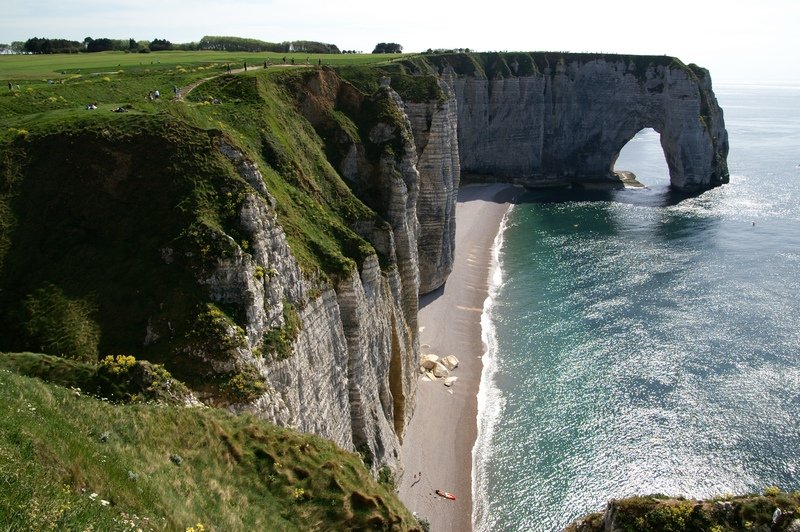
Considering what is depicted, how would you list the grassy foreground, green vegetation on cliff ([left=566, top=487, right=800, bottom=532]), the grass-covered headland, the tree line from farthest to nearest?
the tree line < green vegetation on cliff ([left=566, top=487, right=800, bottom=532]) < the grass-covered headland < the grassy foreground

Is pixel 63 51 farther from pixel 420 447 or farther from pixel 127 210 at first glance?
pixel 420 447

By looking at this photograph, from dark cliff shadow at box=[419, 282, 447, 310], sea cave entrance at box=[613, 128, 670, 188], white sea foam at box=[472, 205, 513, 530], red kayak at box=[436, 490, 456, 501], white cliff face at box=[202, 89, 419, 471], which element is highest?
sea cave entrance at box=[613, 128, 670, 188]

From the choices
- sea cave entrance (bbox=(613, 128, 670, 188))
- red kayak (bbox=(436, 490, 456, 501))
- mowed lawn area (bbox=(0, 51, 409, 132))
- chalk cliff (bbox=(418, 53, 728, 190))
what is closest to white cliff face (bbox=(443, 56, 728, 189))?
chalk cliff (bbox=(418, 53, 728, 190))

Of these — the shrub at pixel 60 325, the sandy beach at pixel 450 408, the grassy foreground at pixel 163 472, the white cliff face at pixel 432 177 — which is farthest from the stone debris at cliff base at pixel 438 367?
the shrub at pixel 60 325

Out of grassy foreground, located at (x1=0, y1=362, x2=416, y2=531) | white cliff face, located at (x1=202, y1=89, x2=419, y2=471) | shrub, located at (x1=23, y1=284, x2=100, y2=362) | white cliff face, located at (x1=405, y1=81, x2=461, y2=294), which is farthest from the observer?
white cliff face, located at (x1=405, y1=81, x2=461, y2=294)

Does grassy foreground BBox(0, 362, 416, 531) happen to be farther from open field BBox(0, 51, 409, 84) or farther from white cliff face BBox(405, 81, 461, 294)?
white cliff face BBox(405, 81, 461, 294)

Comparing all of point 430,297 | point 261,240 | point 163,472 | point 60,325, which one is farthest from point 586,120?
point 163,472

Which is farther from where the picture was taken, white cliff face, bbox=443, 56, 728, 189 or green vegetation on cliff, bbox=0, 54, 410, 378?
white cliff face, bbox=443, 56, 728, 189
